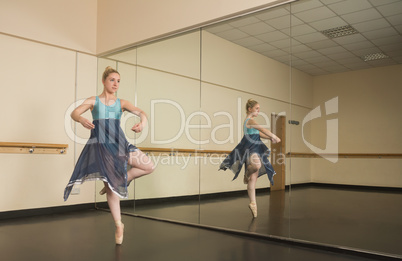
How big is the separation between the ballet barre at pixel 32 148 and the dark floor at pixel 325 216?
242cm

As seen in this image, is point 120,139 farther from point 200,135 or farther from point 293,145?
point 293,145

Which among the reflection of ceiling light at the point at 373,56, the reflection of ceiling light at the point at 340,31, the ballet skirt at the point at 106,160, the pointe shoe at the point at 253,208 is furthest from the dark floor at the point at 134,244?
the reflection of ceiling light at the point at 340,31

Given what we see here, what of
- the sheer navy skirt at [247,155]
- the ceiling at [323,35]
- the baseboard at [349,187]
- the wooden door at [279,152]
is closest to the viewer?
the baseboard at [349,187]

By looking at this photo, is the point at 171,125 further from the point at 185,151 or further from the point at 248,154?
the point at 248,154

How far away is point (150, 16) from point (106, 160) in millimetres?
2310

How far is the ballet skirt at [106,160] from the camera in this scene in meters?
3.24

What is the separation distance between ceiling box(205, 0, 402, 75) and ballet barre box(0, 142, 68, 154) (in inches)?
115

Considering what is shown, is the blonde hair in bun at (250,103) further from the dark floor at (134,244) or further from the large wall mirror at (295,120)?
the dark floor at (134,244)

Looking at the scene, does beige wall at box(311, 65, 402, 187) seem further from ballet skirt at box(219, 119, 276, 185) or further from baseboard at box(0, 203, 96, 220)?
baseboard at box(0, 203, 96, 220)

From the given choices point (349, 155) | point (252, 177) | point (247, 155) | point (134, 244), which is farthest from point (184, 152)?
point (349, 155)

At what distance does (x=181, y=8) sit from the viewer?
438 cm

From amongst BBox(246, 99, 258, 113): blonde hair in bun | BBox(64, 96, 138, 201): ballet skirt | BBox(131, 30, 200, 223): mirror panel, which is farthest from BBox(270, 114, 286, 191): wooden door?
BBox(64, 96, 138, 201): ballet skirt

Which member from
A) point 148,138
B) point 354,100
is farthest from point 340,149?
point 148,138

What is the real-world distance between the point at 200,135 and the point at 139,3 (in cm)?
211
